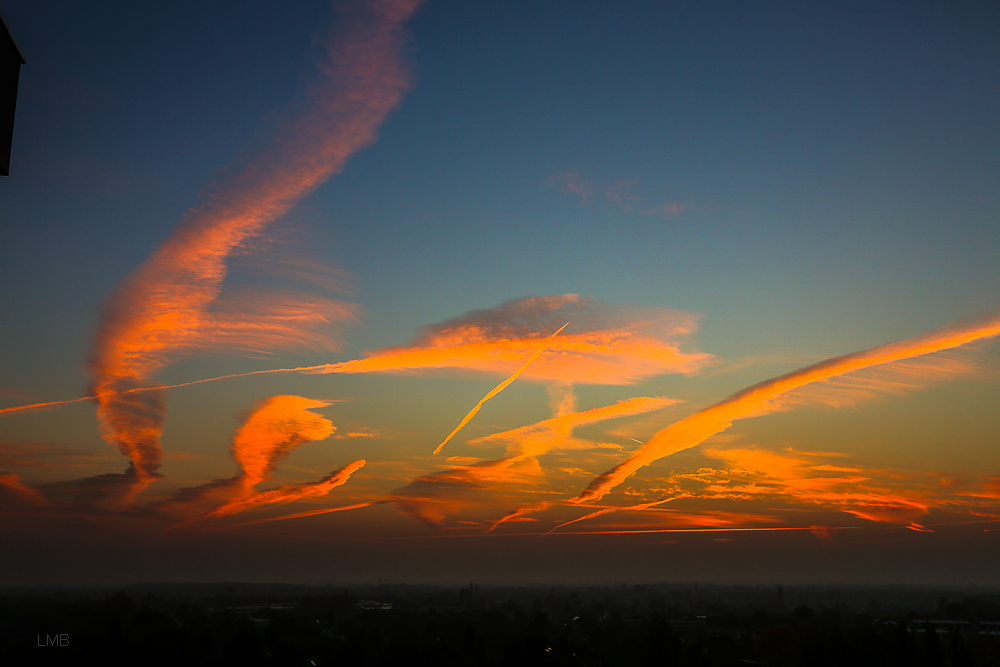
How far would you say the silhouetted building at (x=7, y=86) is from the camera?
603 inches

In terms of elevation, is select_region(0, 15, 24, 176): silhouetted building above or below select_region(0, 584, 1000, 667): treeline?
above

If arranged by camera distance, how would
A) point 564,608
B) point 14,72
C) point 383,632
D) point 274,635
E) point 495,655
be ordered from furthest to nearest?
point 564,608, point 383,632, point 274,635, point 495,655, point 14,72

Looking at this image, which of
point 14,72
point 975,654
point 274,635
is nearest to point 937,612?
point 975,654

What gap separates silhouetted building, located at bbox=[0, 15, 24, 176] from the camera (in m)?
15.3

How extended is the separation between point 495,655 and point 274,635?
18.7m

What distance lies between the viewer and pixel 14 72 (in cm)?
1599

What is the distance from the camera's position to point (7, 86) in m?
15.6

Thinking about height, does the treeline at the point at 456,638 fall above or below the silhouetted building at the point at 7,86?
below

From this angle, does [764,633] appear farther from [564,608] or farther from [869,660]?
[564,608]

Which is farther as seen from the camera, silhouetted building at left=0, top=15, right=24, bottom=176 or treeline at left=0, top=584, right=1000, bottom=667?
treeline at left=0, top=584, right=1000, bottom=667

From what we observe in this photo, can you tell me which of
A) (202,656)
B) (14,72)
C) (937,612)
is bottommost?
(937,612)

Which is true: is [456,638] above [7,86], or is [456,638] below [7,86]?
below

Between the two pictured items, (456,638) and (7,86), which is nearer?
(7,86)

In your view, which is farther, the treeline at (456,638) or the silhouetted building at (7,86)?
the treeline at (456,638)
